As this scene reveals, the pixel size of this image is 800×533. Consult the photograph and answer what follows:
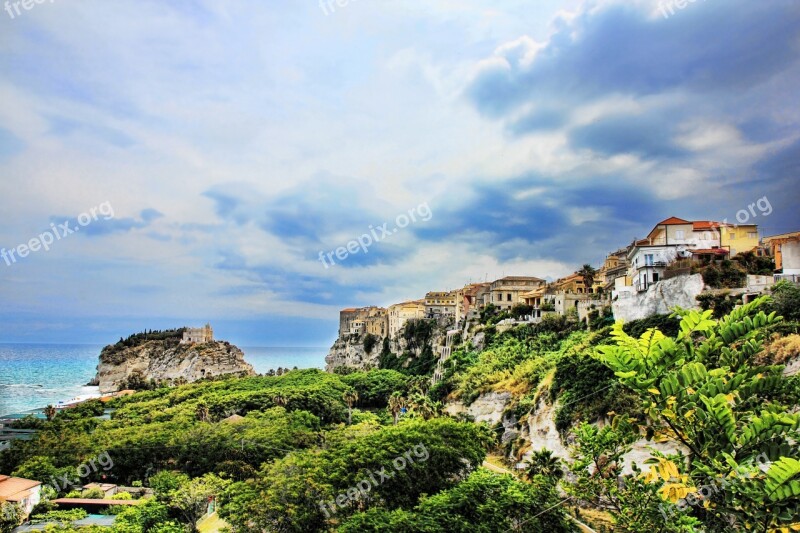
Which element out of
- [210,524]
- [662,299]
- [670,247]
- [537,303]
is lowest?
[210,524]

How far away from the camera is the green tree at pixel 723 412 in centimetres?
459

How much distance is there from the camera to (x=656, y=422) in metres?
5.94

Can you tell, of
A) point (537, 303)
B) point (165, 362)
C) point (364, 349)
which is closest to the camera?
point (537, 303)

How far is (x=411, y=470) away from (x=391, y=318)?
252 ft

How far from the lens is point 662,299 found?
3241 cm

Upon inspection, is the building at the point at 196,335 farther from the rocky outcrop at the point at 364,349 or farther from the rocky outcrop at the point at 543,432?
the rocky outcrop at the point at 543,432

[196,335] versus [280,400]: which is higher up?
[196,335]

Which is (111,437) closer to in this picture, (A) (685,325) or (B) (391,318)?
(A) (685,325)

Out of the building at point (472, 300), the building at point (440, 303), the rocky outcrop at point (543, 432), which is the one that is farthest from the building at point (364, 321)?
the rocky outcrop at point (543, 432)

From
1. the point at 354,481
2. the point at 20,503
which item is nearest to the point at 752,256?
the point at 354,481

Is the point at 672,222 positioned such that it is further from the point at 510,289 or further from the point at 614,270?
the point at 510,289

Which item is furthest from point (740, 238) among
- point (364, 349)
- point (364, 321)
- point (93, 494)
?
point (364, 321)

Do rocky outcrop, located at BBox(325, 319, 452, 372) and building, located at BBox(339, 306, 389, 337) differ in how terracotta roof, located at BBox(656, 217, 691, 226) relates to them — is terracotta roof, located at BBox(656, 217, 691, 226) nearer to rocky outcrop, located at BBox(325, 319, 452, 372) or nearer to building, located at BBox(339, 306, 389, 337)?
rocky outcrop, located at BBox(325, 319, 452, 372)

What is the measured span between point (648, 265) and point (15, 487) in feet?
137
